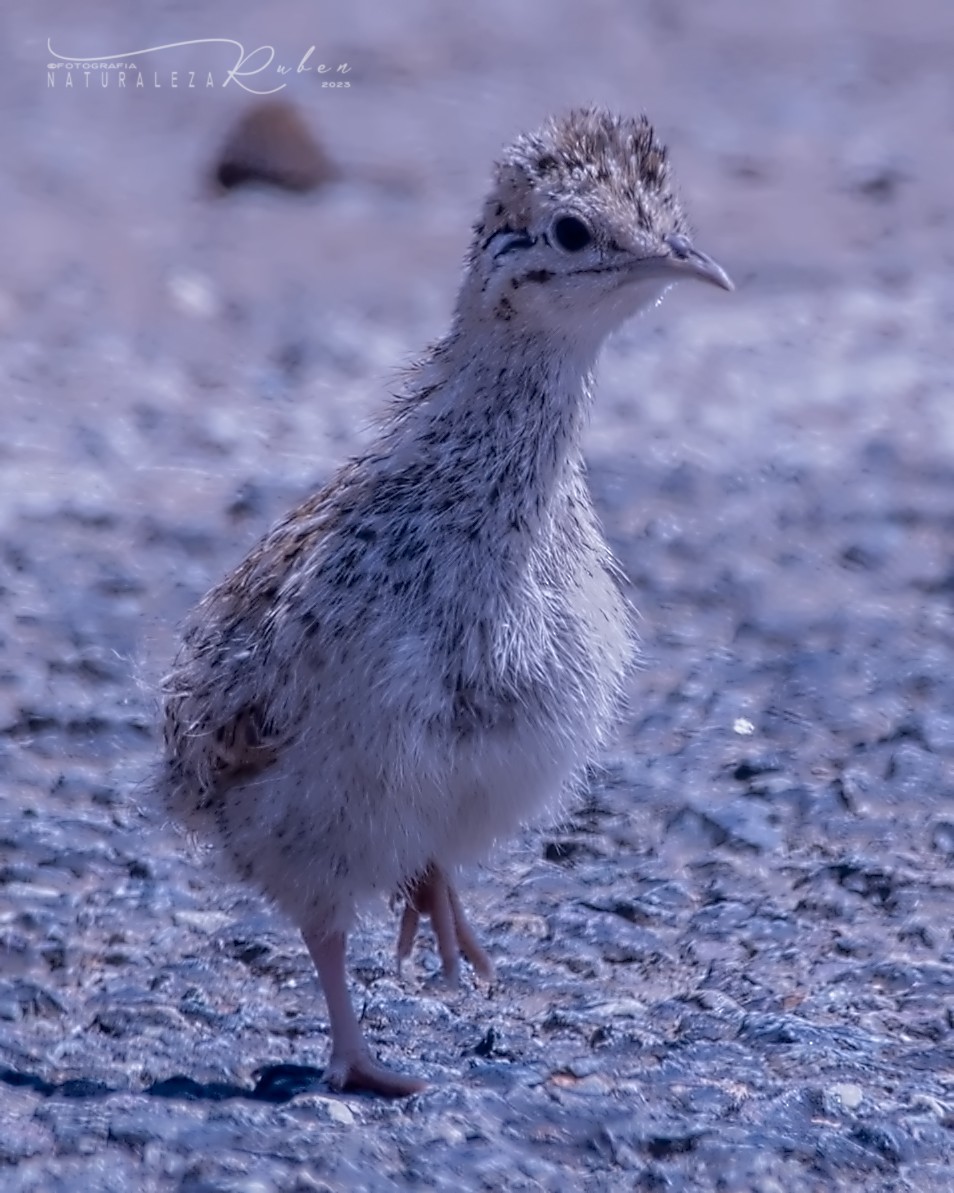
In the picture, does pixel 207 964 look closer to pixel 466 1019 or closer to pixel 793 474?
→ pixel 466 1019

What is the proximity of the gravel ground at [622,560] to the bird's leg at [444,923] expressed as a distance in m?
0.13

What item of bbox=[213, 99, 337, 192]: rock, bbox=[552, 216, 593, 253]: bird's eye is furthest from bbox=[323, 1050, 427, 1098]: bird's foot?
bbox=[213, 99, 337, 192]: rock

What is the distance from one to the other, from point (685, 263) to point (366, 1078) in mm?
2097

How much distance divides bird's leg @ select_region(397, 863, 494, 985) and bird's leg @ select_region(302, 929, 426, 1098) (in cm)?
25

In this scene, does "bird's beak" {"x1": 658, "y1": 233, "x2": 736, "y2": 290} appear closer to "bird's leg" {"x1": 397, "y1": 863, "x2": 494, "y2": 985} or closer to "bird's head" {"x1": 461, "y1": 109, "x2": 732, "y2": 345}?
"bird's head" {"x1": 461, "y1": 109, "x2": 732, "y2": 345}

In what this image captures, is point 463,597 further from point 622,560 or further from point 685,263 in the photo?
point 622,560

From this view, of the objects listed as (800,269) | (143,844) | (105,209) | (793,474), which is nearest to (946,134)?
(800,269)

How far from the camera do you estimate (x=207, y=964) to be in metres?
5.64

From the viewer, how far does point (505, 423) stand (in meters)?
4.88

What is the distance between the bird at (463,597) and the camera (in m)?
4.76

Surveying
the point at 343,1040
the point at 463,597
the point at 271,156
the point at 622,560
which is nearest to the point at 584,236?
the point at 463,597

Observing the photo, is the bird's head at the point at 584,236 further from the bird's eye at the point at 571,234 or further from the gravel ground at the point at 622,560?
the gravel ground at the point at 622,560

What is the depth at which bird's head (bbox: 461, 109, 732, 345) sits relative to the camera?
4719 millimetres

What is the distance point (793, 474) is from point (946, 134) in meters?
3.36
